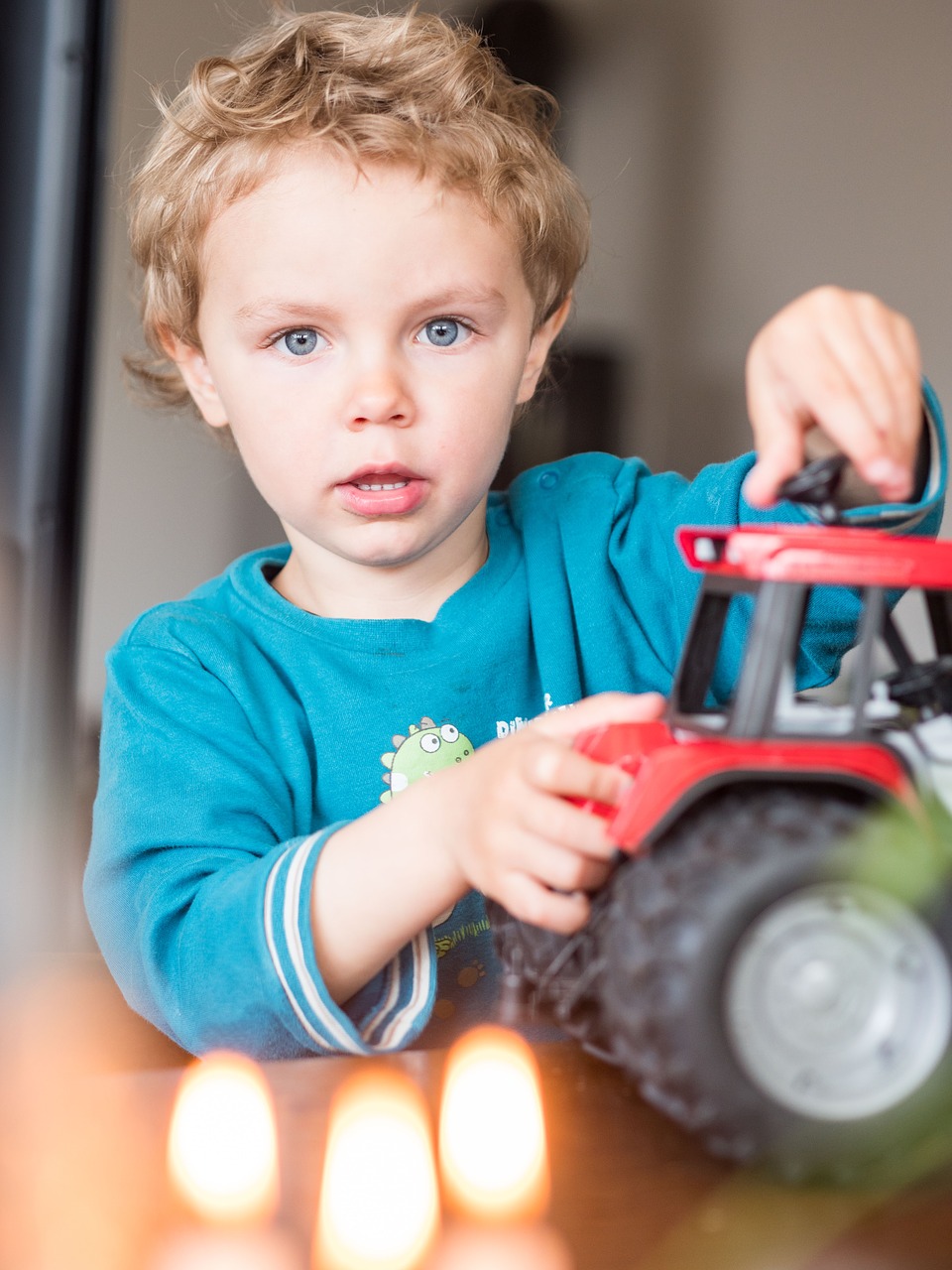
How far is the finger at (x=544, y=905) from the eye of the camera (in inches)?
18.1

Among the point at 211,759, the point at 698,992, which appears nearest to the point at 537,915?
the point at 698,992

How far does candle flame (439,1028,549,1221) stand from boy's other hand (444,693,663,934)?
0.07 metres

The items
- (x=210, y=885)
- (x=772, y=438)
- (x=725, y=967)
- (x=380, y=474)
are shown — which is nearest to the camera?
(x=725, y=967)

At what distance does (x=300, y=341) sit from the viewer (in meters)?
0.78

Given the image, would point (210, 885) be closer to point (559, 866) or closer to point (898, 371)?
point (559, 866)

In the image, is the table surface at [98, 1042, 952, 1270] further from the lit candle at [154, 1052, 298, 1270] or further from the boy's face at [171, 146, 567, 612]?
the boy's face at [171, 146, 567, 612]

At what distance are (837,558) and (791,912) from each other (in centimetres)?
11

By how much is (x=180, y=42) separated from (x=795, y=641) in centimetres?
118

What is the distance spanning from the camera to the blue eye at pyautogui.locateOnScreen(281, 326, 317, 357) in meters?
0.77

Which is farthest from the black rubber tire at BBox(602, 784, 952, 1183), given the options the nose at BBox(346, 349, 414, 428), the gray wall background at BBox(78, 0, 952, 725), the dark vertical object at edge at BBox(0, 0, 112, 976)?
the gray wall background at BBox(78, 0, 952, 725)

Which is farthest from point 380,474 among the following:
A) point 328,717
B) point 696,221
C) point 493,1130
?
point 696,221

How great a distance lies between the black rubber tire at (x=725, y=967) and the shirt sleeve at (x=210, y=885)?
248 millimetres

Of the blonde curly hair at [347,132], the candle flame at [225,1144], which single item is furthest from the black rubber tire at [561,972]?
the blonde curly hair at [347,132]

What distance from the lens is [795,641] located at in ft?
1.42
